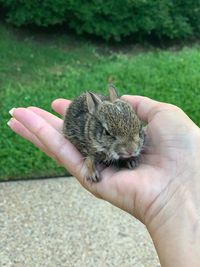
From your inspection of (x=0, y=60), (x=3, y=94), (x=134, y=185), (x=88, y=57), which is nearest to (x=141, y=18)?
(x=88, y=57)

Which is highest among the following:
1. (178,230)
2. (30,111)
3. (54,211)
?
(30,111)

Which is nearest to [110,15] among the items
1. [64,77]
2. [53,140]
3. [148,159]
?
[64,77]

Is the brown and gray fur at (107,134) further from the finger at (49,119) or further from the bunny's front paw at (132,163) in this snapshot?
the finger at (49,119)

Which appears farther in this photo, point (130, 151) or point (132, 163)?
point (132, 163)

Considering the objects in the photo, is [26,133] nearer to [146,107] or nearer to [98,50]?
[146,107]

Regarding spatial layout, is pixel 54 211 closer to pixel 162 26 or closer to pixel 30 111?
pixel 30 111

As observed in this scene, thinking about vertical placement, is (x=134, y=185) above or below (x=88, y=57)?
above
